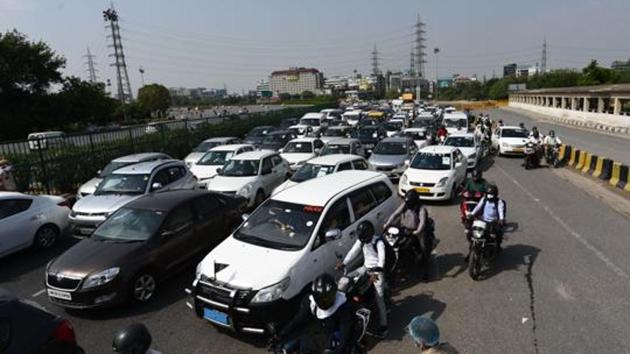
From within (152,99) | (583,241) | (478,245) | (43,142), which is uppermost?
(152,99)

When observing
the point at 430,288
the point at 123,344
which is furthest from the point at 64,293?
the point at 430,288

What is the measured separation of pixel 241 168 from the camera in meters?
A: 12.9

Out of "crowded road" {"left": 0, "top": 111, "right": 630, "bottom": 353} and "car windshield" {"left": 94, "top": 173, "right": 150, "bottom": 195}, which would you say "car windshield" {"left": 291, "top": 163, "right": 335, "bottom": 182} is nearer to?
"crowded road" {"left": 0, "top": 111, "right": 630, "bottom": 353}

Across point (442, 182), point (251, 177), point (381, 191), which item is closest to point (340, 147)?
point (251, 177)

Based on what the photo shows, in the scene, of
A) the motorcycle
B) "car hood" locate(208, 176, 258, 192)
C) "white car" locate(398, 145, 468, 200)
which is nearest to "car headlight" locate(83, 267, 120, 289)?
the motorcycle

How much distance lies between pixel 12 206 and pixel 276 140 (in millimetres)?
13067

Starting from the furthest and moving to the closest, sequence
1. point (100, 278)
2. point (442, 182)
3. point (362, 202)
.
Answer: point (442, 182), point (362, 202), point (100, 278)

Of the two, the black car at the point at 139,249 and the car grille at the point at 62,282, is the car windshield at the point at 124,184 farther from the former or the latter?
the car grille at the point at 62,282

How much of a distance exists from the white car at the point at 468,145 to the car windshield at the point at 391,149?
2544 mm

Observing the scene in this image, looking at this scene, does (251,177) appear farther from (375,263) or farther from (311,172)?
(375,263)

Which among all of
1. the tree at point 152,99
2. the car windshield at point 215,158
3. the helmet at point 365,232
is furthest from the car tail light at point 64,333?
the tree at point 152,99

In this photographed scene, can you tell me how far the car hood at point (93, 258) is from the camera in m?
6.11

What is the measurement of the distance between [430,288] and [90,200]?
26.3ft

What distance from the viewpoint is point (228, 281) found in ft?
17.5
